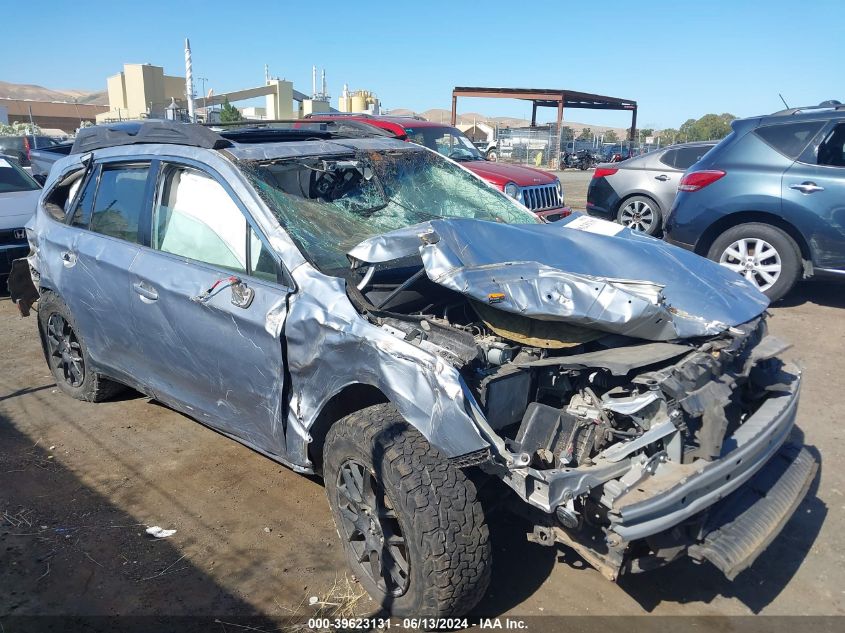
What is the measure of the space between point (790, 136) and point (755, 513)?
207 inches

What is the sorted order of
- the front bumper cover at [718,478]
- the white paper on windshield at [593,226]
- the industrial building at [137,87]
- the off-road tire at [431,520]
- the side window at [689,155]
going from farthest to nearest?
the industrial building at [137,87] < the side window at [689,155] < the white paper on windshield at [593,226] < the off-road tire at [431,520] < the front bumper cover at [718,478]

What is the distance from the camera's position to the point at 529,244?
3.35m

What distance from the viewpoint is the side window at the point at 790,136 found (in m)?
6.63

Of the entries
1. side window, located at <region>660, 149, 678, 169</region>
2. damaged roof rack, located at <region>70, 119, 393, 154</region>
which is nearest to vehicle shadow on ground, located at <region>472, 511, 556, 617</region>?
damaged roof rack, located at <region>70, 119, 393, 154</region>

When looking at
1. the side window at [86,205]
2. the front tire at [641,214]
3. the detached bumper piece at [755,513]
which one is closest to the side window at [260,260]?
the side window at [86,205]

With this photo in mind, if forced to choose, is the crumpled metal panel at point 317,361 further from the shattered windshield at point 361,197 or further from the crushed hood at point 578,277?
the crushed hood at point 578,277

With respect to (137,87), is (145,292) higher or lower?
lower

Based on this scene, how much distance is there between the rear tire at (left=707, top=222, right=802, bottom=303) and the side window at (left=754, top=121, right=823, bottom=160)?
2.50 ft

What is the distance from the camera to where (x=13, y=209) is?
841cm

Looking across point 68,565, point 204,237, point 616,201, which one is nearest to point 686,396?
point 204,237

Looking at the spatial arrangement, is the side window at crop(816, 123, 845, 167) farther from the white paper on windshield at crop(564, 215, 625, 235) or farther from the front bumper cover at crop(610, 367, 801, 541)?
the front bumper cover at crop(610, 367, 801, 541)

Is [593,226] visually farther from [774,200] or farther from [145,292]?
[774,200]

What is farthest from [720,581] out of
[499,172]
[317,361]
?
[499,172]

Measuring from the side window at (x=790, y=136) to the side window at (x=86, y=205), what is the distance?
6225 mm
